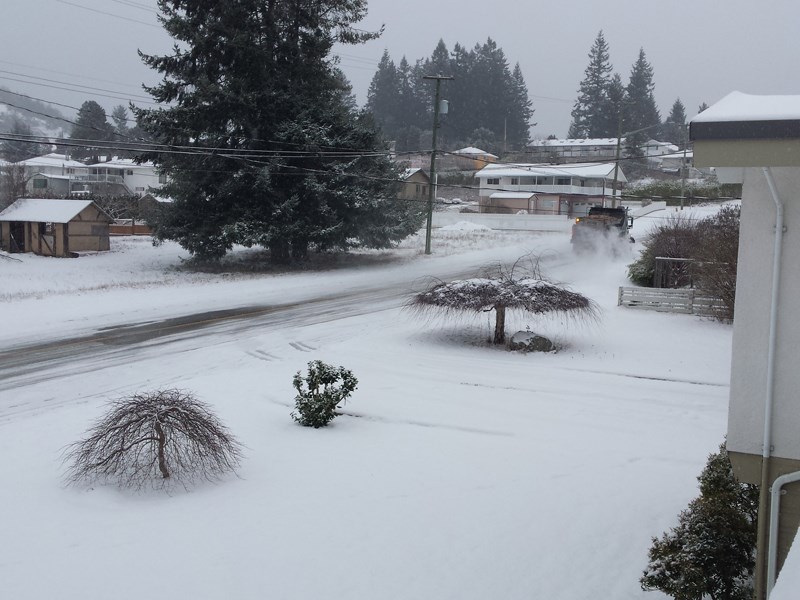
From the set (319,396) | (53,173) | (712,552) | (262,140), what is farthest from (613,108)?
(712,552)

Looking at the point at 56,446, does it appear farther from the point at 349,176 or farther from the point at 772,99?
the point at 349,176

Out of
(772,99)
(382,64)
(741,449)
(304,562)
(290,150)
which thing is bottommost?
(304,562)

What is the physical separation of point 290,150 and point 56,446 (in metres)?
27.0

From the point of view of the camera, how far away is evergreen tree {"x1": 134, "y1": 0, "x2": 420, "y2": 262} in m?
34.3

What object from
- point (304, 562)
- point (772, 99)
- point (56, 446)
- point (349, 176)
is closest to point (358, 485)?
point (304, 562)

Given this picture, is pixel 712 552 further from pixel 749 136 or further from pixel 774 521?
pixel 749 136

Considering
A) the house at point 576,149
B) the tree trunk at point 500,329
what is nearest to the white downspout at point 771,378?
the tree trunk at point 500,329

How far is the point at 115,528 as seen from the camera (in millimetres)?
7555

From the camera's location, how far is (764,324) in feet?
16.6

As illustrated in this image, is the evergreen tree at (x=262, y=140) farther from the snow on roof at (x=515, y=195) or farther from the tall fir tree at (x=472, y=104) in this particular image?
the tall fir tree at (x=472, y=104)

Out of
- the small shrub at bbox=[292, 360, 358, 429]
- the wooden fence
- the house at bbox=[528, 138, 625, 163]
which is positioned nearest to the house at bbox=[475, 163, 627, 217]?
the house at bbox=[528, 138, 625, 163]

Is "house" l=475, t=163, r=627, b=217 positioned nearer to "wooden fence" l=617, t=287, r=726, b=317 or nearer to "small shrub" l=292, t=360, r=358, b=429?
"wooden fence" l=617, t=287, r=726, b=317

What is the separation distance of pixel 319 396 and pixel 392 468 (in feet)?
7.48

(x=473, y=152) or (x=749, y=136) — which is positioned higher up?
(x=473, y=152)
